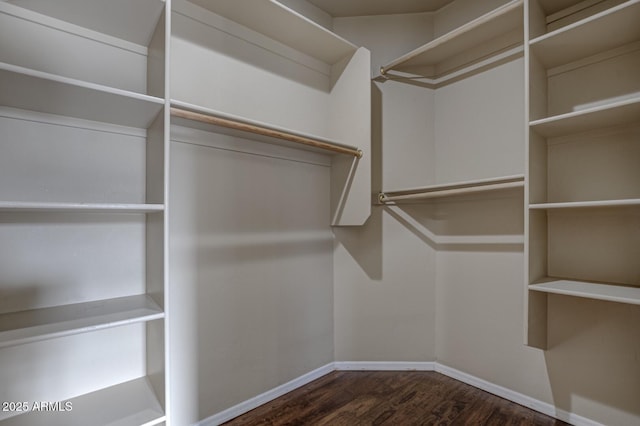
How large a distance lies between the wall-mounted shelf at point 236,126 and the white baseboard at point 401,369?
150 cm

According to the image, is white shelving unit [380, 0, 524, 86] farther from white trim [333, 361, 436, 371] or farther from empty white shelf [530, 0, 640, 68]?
white trim [333, 361, 436, 371]

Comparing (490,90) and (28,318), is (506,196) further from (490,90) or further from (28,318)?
(28,318)

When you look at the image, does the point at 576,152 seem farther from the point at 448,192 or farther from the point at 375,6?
the point at 375,6

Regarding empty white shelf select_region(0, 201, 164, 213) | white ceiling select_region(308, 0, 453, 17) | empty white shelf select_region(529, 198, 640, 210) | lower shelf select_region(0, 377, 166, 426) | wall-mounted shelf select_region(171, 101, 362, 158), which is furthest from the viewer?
white ceiling select_region(308, 0, 453, 17)

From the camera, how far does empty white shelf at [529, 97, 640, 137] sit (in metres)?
1.31

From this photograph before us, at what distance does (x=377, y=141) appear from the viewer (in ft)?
7.69

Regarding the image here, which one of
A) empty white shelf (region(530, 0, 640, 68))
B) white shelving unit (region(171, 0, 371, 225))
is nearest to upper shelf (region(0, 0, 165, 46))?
white shelving unit (region(171, 0, 371, 225))

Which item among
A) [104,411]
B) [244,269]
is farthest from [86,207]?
[244,269]

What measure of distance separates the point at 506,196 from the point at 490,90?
0.69 m

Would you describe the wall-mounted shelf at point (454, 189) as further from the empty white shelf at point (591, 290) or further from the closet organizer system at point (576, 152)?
the empty white shelf at point (591, 290)

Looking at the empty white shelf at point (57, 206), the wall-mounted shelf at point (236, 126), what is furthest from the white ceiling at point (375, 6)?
the empty white shelf at point (57, 206)

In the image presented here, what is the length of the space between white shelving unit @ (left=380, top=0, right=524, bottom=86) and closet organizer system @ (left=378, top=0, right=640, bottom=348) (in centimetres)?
2

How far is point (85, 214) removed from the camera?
49.8 inches

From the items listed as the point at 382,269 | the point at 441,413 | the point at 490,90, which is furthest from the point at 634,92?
the point at 441,413
